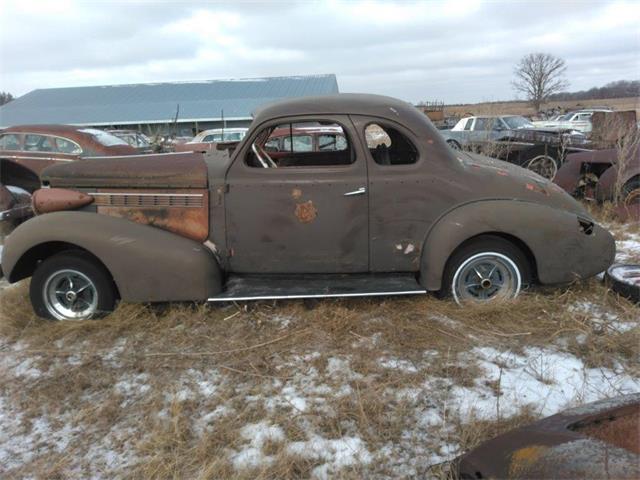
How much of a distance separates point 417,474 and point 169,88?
48.0 m

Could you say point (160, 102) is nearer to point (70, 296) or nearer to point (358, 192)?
point (70, 296)

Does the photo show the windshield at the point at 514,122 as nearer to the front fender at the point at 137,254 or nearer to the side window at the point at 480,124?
the side window at the point at 480,124

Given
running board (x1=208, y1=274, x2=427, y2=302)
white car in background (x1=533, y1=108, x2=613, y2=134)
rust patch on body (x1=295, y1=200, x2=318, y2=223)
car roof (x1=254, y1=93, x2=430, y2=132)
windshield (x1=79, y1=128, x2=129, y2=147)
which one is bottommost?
running board (x1=208, y1=274, x2=427, y2=302)

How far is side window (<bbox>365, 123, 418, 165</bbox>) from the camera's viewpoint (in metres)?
4.07

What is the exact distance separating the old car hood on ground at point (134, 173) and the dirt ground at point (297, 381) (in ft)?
3.62

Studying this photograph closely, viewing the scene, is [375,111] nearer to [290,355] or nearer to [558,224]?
[558,224]

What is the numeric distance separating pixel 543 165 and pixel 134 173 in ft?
28.8

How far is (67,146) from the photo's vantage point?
998cm

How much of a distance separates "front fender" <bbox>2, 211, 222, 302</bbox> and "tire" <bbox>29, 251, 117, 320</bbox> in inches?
5.7

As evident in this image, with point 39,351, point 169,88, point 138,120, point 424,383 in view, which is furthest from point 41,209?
point 169,88

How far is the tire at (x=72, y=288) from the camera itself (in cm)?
394

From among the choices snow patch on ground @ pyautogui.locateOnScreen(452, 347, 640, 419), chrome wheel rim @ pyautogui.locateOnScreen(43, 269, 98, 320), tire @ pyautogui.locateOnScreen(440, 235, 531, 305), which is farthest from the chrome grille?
snow patch on ground @ pyautogui.locateOnScreen(452, 347, 640, 419)

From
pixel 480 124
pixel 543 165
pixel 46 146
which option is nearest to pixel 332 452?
pixel 543 165

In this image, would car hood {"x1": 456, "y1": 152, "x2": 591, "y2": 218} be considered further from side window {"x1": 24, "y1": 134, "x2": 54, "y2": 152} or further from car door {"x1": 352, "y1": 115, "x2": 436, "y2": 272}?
side window {"x1": 24, "y1": 134, "x2": 54, "y2": 152}
